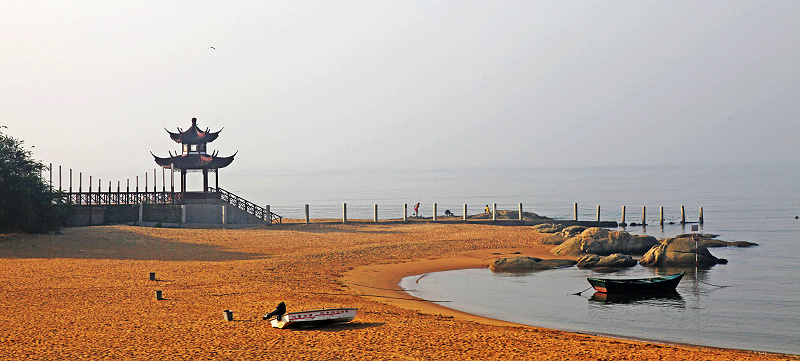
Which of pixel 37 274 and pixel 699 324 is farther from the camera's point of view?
pixel 37 274

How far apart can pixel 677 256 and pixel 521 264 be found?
723cm

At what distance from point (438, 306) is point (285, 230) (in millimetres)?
23186

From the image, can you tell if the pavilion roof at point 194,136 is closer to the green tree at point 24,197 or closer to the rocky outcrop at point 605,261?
the green tree at point 24,197

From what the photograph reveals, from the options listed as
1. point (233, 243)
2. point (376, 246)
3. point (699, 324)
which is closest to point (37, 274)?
point (233, 243)

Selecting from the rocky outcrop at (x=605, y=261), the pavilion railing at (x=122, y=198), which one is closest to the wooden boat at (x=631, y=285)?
the rocky outcrop at (x=605, y=261)

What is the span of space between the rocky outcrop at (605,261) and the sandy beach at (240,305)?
10.5 ft

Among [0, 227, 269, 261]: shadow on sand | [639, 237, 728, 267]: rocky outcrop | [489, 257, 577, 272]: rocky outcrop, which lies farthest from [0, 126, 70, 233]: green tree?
[639, 237, 728, 267]: rocky outcrop

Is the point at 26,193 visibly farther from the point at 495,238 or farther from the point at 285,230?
the point at 495,238

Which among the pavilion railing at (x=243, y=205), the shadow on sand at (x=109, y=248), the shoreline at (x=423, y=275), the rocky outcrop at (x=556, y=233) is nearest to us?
the shoreline at (x=423, y=275)

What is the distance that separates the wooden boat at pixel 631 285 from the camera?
71.8ft

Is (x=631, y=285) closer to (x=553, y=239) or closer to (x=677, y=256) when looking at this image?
(x=677, y=256)

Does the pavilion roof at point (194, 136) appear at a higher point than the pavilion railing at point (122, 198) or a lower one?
higher

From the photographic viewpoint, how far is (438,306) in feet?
64.2

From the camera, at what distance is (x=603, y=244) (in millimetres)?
32500
